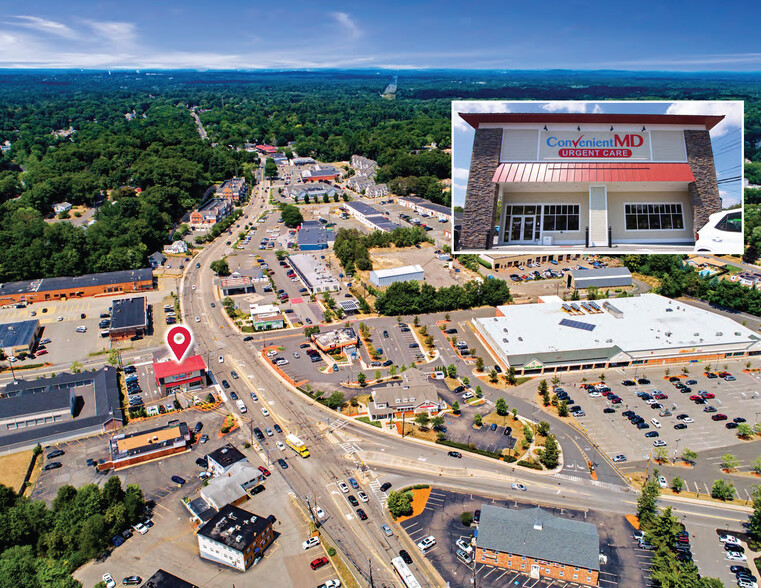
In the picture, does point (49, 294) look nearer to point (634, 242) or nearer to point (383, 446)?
point (383, 446)

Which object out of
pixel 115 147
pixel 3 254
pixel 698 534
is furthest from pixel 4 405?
pixel 115 147

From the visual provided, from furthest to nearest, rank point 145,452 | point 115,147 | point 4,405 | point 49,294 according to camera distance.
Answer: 1. point 115,147
2. point 49,294
3. point 4,405
4. point 145,452

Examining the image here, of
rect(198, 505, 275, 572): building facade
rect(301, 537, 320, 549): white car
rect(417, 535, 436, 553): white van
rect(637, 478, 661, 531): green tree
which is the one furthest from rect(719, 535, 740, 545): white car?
rect(198, 505, 275, 572): building facade

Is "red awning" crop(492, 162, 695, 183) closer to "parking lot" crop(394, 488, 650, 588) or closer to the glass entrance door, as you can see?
the glass entrance door

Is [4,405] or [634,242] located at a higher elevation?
[634,242]

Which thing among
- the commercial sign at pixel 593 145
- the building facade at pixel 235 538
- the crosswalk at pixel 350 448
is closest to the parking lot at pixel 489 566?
the crosswalk at pixel 350 448

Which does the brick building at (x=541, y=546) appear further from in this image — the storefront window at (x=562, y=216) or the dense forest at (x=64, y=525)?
the storefront window at (x=562, y=216)
